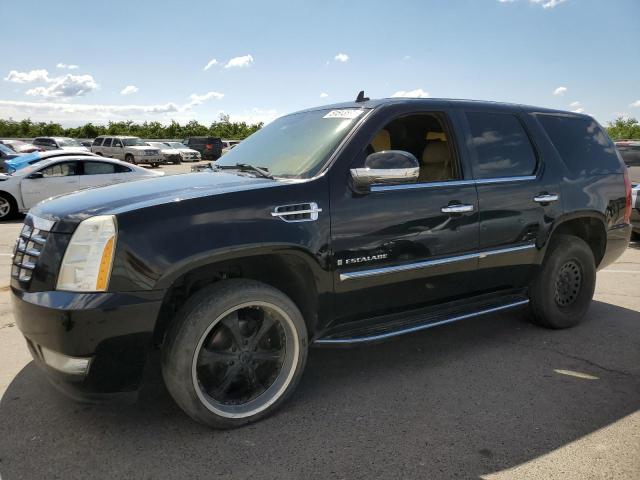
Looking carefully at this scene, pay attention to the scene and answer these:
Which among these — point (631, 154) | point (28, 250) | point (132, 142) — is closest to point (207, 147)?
point (132, 142)

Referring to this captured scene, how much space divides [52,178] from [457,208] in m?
10.4

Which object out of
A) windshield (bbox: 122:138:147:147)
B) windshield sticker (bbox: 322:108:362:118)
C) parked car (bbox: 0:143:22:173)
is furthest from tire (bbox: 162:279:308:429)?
windshield (bbox: 122:138:147:147)

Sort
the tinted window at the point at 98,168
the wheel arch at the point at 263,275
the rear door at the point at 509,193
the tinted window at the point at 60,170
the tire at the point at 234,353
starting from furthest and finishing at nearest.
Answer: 1. the tinted window at the point at 98,168
2. the tinted window at the point at 60,170
3. the rear door at the point at 509,193
4. the wheel arch at the point at 263,275
5. the tire at the point at 234,353

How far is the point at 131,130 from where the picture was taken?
224 ft

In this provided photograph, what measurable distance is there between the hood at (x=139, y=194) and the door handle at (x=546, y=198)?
217cm

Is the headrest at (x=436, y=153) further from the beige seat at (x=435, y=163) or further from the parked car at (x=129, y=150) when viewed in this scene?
the parked car at (x=129, y=150)

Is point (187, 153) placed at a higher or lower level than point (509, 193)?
higher

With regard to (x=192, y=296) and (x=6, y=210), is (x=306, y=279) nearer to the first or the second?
(x=192, y=296)

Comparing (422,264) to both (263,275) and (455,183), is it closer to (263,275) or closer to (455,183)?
(455,183)

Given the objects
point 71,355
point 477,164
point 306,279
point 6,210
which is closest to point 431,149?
point 477,164

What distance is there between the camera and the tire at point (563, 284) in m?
4.35

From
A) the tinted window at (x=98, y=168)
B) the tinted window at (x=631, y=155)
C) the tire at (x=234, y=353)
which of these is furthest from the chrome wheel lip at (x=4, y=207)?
the tinted window at (x=631, y=155)

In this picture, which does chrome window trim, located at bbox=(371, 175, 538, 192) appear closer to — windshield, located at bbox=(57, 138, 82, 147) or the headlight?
the headlight

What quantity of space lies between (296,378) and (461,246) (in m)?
1.45
